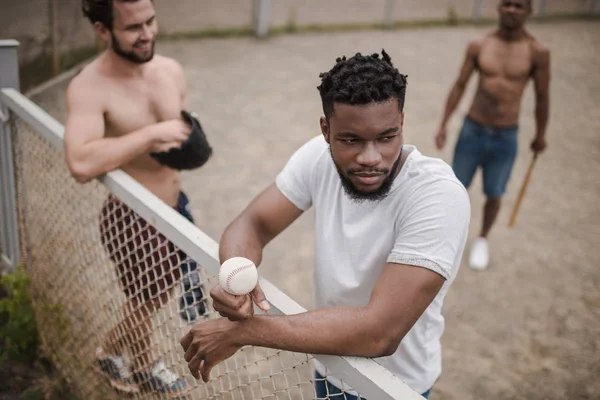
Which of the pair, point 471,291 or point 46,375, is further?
point 471,291

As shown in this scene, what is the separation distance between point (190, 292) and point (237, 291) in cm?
158

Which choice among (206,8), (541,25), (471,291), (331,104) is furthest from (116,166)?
(541,25)

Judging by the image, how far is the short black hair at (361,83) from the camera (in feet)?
5.50

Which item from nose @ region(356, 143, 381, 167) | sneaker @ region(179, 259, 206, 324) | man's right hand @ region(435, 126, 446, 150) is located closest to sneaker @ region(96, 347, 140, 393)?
sneaker @ region(179, 259, 206, 324)

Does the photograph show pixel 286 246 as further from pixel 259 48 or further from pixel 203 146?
pixel 259 48

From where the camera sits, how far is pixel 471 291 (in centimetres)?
428

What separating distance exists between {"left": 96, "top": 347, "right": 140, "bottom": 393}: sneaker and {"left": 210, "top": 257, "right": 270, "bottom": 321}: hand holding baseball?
137 cm

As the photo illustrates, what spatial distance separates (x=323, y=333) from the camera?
150 cm

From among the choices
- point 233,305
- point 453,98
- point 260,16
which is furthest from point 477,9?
point 233,305

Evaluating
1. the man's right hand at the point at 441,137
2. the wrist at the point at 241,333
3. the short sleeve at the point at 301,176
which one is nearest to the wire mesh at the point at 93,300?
the short sleeve at the point at 301,176

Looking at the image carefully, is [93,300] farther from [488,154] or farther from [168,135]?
[488,154]

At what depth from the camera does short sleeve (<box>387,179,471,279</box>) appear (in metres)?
1.59

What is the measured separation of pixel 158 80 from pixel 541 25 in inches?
496

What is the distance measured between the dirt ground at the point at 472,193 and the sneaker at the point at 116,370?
1.50 metres
